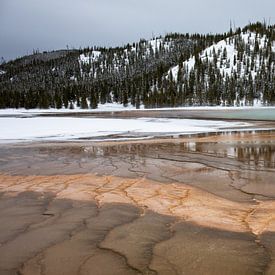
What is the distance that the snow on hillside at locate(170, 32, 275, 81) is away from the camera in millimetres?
144375

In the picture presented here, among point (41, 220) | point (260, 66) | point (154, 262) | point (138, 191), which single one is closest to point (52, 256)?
point (154, 262)

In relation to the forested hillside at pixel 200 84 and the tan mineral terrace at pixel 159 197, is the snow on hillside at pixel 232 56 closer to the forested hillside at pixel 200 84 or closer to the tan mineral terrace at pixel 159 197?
the forested hillside at pixel 200 84

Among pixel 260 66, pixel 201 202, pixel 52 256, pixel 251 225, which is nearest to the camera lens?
pixel 52 256

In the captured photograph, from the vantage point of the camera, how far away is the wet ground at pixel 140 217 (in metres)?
4.04

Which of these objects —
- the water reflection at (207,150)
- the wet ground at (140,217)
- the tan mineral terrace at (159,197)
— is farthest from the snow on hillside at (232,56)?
the tan mineral terrace at (159,197)

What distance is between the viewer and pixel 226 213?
5820mm

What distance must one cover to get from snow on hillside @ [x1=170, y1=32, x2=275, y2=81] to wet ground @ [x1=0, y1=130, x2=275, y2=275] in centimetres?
13681

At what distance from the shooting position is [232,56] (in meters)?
155

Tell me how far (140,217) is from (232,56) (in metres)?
157

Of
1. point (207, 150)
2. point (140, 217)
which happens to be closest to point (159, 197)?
point (140, 217)

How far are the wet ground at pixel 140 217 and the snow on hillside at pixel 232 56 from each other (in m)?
137

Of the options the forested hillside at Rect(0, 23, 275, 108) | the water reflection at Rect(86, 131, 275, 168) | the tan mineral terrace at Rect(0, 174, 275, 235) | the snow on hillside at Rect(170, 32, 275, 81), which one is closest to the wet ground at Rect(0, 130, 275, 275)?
the tan mineral terrace at Rect(0, 174, 275, 235)

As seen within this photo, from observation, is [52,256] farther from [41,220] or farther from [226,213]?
[226,213]

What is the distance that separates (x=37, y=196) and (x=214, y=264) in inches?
171
